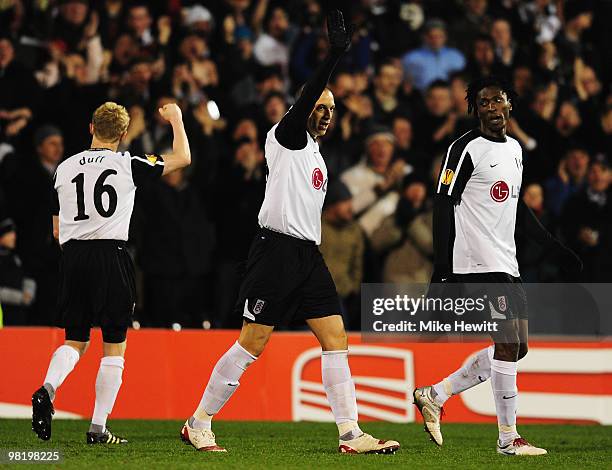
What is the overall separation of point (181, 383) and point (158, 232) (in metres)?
1.89

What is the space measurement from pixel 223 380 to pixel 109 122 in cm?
191

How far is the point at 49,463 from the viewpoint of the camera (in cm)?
767

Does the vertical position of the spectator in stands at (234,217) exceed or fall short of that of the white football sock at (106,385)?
it exceeds it

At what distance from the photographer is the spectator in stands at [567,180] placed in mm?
14133

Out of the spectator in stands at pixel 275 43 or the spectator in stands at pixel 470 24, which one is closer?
the spectator in stands at pixel 275 43

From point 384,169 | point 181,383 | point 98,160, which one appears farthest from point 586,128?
point 98,160

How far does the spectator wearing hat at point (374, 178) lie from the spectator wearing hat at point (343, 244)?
603 millimetres

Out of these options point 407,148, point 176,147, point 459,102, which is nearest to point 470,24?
point 459,102

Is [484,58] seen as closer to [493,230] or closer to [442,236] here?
[493,230]

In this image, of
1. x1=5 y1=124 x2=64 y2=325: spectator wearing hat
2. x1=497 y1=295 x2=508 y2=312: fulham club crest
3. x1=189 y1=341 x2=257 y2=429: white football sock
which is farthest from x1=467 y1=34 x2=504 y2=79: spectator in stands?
x1=189 y1=341 x2=257 y2=429: white football sock

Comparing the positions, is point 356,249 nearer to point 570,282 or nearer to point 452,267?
point 570,282

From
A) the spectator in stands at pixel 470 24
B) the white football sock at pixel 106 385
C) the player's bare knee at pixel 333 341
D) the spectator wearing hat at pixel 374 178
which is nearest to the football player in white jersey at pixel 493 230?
the player's bare knee at pixel 333 341

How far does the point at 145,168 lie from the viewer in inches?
351

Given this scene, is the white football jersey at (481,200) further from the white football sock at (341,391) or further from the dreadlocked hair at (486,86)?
the white football sock at (341,391)
